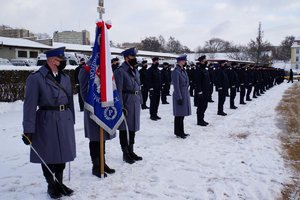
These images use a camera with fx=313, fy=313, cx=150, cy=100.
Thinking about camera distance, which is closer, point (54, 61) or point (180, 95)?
point (54, 61)

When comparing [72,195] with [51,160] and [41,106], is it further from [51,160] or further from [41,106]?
[41,106]

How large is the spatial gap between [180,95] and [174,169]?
2.66 m

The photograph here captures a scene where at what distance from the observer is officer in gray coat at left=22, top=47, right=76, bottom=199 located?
153 inches

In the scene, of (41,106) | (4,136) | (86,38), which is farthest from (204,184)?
(86,38)

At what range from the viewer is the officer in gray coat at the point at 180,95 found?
7727 millimetres

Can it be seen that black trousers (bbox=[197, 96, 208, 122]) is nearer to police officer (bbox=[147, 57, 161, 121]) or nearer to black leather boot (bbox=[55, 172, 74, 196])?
police officer (bbox=[147, 57, 161, 121])

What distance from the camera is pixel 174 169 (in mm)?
5414

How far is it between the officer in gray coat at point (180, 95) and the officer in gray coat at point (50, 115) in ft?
12.9

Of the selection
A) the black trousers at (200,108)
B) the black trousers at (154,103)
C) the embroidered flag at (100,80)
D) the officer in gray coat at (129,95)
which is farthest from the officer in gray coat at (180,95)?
the embroidered flag at (100,80)

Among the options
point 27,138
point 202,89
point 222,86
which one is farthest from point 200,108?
point 27,138

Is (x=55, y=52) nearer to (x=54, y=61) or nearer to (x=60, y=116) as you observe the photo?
(x=54, y=61)

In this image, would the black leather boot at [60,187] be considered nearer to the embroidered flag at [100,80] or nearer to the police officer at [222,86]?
the embroidered flag at [100,80]

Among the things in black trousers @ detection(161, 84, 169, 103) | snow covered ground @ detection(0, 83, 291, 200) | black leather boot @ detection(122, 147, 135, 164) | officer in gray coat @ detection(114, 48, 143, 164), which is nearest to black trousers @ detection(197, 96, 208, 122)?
snow covered ground @ detection(0, 83, 291, 200)

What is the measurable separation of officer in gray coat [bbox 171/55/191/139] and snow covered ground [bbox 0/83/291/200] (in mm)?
435
